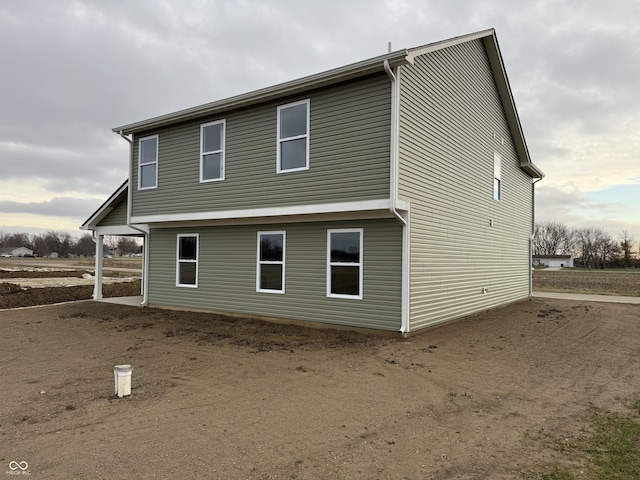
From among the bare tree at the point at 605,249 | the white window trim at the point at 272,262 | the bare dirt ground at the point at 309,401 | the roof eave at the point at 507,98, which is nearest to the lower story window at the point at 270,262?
the white window trim at the point at 272,262

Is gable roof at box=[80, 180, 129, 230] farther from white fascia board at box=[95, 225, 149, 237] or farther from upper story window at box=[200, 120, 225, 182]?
upper story window at box=[200, 120, 225, 182]

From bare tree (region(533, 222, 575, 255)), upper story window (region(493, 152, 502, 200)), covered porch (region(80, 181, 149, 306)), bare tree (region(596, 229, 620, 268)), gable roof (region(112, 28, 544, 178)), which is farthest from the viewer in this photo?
bare tree (region(533, 222, 575, 255))

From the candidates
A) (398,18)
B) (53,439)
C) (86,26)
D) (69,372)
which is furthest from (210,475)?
(86,26)

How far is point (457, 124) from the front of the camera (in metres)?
11.4

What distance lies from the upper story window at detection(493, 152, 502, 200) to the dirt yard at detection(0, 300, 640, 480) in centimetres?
572

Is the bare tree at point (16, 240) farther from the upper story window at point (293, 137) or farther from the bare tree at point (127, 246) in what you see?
the upper story window at point (293, 137)

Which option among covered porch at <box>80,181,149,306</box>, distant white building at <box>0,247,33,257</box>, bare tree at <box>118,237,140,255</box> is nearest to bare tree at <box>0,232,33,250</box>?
distant white building at <box>0,247,33,257</box>

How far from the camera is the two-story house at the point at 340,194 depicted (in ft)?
28.9

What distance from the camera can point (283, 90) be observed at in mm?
9695

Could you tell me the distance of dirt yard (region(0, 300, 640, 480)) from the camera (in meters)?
3.54

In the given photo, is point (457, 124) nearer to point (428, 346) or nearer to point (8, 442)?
point (428, 346)

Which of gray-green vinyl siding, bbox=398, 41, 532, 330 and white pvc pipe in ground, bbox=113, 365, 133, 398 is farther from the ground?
gray-green vinyl siding, bbox=398, 41, 532, 330

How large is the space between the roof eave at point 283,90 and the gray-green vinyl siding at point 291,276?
3.17 meters

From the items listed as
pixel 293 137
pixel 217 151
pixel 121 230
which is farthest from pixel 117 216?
pixel 293 137
